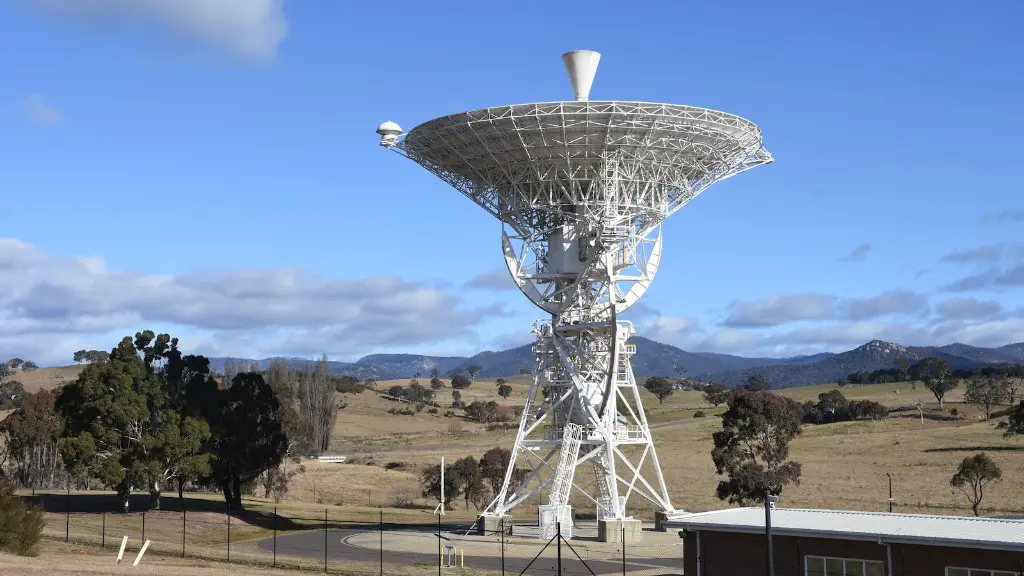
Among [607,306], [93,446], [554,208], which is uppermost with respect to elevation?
[554,208]

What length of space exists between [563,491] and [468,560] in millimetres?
8100

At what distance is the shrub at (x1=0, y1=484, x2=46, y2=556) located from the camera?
35062 mm

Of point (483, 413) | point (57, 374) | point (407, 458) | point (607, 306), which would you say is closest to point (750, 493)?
point (607, 306)

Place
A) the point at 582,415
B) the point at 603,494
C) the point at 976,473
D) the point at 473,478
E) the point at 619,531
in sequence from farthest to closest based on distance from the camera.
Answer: the point at 473,478 → the point at 976,473 → the point at 582,415 → the point at 603,494 → the point at 619,531

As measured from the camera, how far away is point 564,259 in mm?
50938

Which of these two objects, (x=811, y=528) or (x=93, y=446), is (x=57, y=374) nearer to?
(x=93, y=446)

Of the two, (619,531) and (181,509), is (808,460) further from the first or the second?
(181,509)

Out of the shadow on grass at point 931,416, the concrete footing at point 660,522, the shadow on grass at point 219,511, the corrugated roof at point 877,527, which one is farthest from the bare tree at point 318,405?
the corrugated roof at point 877,527

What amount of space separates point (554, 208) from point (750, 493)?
20.7 meters

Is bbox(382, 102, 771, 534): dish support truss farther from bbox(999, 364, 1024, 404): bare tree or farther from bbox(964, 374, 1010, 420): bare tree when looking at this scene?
bbox(999, 364, 1024, 404): bare tree

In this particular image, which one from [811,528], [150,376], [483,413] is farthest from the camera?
[483,413]

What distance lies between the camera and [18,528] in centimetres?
3569

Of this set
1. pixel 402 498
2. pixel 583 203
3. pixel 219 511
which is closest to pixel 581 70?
pixel 583 203

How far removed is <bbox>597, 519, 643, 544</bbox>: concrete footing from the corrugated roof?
40.9 ft
